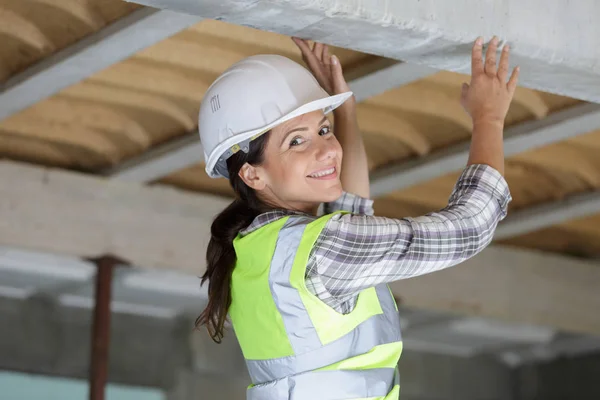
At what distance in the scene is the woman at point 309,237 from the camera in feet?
9.07

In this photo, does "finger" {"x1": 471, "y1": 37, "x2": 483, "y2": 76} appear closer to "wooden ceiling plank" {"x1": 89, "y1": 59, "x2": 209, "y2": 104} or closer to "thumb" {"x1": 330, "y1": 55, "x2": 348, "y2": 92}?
"thumb" {"x1": 330, "y1": 55, "x2": 348, "y2": 92}

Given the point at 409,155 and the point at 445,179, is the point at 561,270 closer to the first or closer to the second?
the point at 445,179

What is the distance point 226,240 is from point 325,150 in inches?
15.1

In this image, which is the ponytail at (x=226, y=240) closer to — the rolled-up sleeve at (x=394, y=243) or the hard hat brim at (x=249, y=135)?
the hard hat brim at (x=249, y=135)

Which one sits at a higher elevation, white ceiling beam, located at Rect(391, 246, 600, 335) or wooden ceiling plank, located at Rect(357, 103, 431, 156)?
wooden ceiling plank, located at Rect(357, 103, 431, 156)

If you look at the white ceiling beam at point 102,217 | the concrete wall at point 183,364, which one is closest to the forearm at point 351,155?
the white ceiling beam at point 102,217

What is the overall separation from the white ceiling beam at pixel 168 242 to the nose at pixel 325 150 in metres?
2.91

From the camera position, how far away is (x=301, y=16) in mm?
3018

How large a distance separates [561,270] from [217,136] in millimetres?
5404

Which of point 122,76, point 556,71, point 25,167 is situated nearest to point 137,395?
point 25,167

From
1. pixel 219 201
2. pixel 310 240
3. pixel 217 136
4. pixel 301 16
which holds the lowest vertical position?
pixel 310 240

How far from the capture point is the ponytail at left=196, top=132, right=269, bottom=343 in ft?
9.95

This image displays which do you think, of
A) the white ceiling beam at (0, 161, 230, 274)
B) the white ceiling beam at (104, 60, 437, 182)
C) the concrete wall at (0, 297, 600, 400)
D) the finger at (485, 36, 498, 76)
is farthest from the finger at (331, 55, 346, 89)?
the concrete wall at (0, 297, 600, 400)

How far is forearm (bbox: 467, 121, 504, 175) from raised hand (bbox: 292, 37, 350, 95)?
0.57 metres
